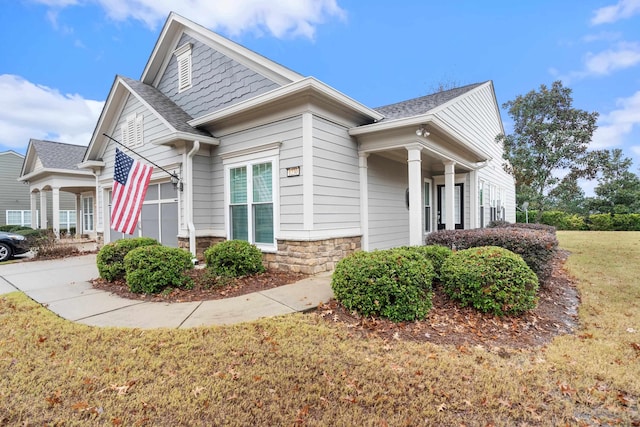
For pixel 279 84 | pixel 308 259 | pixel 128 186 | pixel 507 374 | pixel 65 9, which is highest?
pixel 65 9

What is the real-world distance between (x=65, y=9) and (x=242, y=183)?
7.87m

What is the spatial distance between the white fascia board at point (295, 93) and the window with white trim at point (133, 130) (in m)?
2.82

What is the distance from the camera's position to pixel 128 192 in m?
7.16

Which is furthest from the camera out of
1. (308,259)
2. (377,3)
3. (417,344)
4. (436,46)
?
(436,46)

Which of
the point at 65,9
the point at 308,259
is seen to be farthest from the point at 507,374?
the point at 65,9

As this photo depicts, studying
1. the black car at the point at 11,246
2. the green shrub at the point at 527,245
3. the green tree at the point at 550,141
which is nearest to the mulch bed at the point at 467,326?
the green shrub at the point at 527,245

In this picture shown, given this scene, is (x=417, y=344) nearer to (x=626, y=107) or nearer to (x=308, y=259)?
(x=308, y=259)

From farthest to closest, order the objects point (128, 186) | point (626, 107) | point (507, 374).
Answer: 1. point (626, 107)
2. point (128, 186)
3. point (507, 374)

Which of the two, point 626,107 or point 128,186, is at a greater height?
point 626,107

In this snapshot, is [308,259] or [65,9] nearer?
[308,259]

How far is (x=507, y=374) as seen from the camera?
9.60 feet

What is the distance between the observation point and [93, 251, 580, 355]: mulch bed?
3742 millimetres

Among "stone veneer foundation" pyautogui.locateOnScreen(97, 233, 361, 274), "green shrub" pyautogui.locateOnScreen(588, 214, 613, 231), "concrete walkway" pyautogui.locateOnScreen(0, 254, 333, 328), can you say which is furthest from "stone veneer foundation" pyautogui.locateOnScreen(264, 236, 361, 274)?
"green shrub" pyautogui.locateOnScreen(588, 214, 613, 231)

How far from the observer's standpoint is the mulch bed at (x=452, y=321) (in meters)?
3.74
